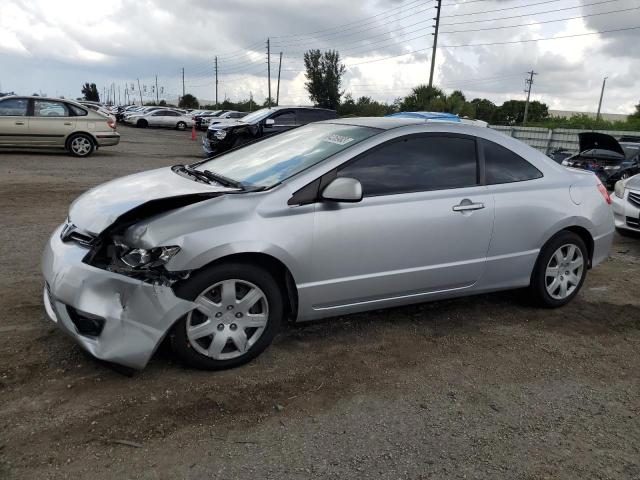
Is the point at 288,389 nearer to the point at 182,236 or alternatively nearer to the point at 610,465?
the point at 182,236

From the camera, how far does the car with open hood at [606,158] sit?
43.1ft

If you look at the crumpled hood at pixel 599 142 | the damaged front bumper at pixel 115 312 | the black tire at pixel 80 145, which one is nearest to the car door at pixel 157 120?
the black tire at pixel 80 145

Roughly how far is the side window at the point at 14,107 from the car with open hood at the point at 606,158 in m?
13.8

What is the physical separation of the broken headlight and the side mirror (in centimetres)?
101

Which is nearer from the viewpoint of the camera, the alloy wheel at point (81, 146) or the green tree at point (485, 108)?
the alloy wheel at point (81, 146)

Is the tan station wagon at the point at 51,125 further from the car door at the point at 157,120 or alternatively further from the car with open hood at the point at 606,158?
the car door at the point at 157,120

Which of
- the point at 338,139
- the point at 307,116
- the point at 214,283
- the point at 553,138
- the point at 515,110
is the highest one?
the point at 515,110

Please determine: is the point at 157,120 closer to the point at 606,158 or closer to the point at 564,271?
the point at 606,158

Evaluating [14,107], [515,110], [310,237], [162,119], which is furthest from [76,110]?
[515,110]

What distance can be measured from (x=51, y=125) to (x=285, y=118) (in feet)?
19.6

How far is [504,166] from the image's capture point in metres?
4.31

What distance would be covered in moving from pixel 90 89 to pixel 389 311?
12699 centimetres

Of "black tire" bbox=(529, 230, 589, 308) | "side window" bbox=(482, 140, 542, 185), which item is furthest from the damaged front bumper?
"black tire" bbox=(529, 230, 589, 308)

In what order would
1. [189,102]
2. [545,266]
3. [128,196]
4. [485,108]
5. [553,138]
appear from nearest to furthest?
1. [128,196]
2. [545,266]
3. [553,138]
4. [485,108]
5. [189,102]
